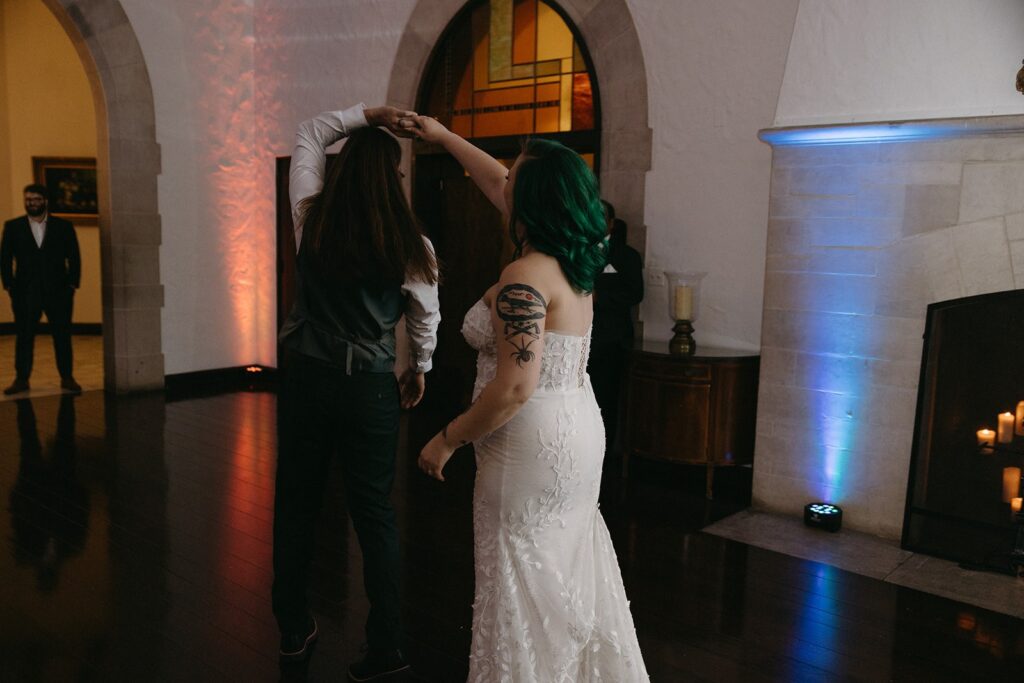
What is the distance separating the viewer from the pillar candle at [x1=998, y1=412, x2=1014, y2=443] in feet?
11.8

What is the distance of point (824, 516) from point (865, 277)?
1113mm

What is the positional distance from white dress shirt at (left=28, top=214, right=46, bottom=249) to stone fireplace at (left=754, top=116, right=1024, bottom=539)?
18.2ft

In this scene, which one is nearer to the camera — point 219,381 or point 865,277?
point 865,277

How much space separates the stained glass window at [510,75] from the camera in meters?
5.58

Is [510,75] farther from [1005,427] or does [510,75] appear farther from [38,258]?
[38,258]

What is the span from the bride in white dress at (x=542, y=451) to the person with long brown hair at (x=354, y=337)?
374 millimetres

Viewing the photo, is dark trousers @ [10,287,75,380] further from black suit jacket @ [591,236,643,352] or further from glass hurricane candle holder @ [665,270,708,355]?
glass hurricane candle holder @ [665,270,708,355]

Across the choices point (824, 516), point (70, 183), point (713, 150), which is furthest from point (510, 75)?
point (70, 183)

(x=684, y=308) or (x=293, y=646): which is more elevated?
(x=684, y=308)

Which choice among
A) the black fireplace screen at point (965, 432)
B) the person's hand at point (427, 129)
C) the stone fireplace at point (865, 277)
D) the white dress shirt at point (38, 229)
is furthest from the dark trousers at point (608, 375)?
the white dress shirt at point (38, 229)

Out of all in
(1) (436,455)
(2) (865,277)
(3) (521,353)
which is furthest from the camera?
(2) (865,277)

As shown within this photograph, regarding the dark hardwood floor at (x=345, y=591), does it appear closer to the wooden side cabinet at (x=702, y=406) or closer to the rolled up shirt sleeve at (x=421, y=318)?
the wooden side cabinet at (x=702, y=406)

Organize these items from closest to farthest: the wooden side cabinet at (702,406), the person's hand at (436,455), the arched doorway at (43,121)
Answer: the person's hand at (436,455) < the wooden side cabinet at (702,406) < the arched doorway at (43,121)

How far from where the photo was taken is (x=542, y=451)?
208 centimetres
